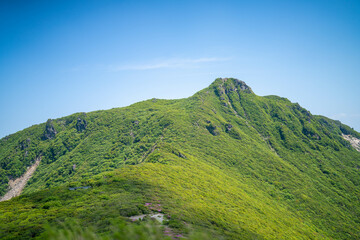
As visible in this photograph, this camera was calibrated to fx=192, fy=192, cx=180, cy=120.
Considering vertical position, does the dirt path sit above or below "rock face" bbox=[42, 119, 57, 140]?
below

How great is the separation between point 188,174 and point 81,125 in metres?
132

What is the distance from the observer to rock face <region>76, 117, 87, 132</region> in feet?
542

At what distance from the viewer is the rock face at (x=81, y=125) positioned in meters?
165

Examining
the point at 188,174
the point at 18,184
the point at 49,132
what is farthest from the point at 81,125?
the point at 188,174

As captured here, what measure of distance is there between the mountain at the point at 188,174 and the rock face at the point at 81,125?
811mm

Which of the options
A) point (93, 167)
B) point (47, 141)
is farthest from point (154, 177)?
point (47, 141)

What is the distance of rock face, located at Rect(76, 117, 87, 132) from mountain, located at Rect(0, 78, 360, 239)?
811 mm

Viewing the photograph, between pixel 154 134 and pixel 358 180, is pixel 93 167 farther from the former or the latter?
pixel 358 180

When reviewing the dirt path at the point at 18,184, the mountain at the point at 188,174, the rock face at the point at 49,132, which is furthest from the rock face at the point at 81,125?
the dirt path at the point at 18,184

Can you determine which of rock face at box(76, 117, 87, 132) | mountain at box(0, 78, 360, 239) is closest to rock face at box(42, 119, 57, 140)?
mountain at box(0, 78, 360, 239)

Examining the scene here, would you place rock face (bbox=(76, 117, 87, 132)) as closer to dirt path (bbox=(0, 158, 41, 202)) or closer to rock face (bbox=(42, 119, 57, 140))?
rock face (bbox=(42, 119, 57, 140))

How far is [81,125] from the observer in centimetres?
16650

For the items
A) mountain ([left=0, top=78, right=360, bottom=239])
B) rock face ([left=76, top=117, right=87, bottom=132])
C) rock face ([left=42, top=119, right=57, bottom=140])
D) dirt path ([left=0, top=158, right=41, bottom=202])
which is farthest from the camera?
rock face ([left=76, top=117, right=87, bottom=132])

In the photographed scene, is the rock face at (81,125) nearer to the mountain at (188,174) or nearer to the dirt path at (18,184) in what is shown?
the mountain at (188,174)
